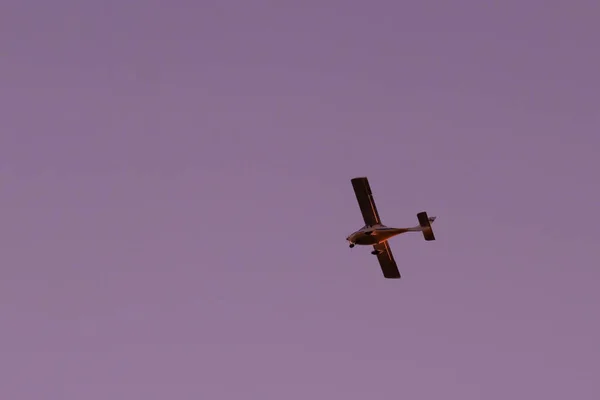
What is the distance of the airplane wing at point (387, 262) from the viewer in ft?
301

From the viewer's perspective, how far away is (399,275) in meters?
92.6

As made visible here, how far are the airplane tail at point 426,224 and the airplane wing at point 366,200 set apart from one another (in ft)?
10.4

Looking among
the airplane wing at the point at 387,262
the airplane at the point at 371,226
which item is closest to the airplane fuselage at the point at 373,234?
the airplane at the point at 371,226

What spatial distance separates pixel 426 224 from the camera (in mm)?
87375

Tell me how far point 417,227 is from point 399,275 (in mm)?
6752

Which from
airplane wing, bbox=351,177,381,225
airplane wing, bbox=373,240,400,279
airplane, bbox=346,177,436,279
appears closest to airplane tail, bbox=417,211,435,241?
airplane, bbox=346,177,436,279

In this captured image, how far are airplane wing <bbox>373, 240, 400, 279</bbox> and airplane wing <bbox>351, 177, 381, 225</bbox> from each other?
3924 millimetres

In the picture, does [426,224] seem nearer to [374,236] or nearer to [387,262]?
[374,236]

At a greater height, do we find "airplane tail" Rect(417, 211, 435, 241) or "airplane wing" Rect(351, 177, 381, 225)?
"airplane wing" Rect(351, 177, 381, 225)

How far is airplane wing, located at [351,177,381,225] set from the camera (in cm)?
8769

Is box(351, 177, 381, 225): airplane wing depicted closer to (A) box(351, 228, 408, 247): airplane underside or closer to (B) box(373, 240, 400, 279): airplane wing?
(A) box(351, 228, 408, 247): airplane underside

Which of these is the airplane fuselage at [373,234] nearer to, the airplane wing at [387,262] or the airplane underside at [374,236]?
the airplane underside at [374,236]

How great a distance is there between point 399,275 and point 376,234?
6.15 metres

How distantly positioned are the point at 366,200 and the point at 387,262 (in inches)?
270
